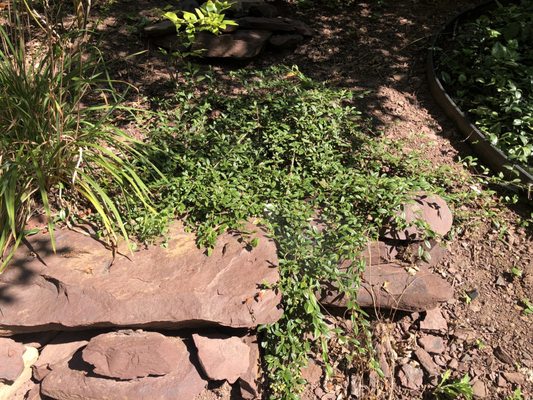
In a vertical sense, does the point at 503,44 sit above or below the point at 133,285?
above

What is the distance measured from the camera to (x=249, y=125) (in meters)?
4.14

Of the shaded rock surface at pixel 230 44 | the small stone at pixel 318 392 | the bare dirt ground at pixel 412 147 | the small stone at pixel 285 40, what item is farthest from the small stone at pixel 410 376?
the small stone at pixel 285 40

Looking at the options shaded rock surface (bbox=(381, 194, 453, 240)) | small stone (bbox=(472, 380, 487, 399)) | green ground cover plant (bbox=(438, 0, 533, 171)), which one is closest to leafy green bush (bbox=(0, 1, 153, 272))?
shaded rock surface (bbox=(381, 194, 453, 240))

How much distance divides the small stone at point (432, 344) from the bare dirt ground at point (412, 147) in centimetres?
2

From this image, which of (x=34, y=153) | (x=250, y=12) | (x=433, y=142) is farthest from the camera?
(x=250, y=12)

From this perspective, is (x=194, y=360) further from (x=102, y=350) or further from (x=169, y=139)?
(x=169, y=139)

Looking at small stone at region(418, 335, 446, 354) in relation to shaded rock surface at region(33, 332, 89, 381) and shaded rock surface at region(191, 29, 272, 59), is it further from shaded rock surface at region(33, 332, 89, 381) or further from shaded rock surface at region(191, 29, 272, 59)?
shaded rock surface at region(191, 29, 272, 59)

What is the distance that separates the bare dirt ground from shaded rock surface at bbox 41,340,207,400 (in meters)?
0.20

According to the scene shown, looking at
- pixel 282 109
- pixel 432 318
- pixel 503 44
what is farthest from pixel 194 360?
pixel 503 44

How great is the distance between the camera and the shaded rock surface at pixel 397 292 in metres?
3.48

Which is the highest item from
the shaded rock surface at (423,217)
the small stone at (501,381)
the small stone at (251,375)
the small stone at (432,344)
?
the shaded rock surface at (423,217)

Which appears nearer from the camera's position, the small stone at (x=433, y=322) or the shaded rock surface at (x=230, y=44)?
the small stone at (x=433, y=322)

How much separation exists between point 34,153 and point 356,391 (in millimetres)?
2693

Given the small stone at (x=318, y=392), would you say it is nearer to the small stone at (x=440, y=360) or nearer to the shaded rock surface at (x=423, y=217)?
the small stone at (x=440, y=360)
